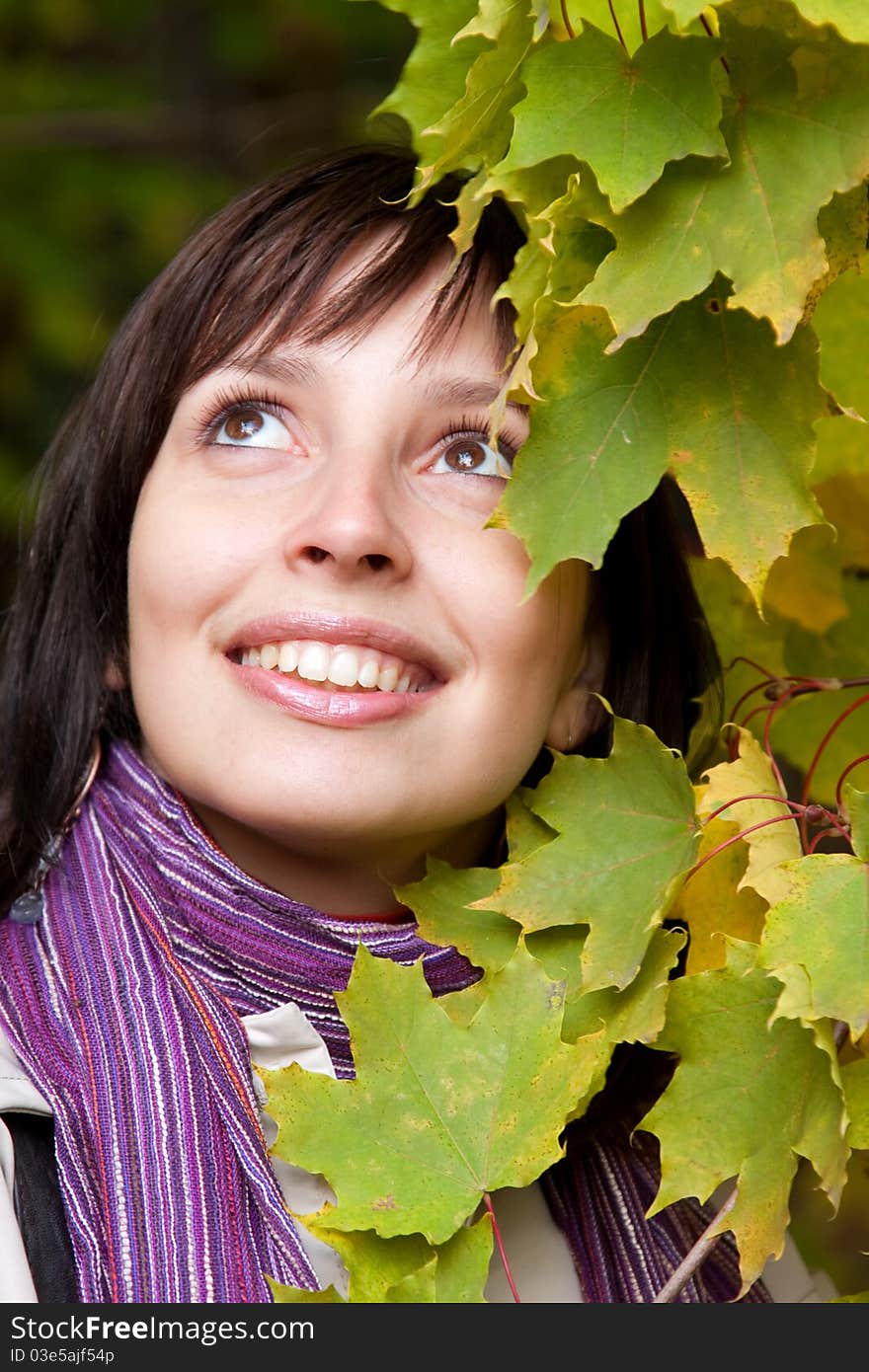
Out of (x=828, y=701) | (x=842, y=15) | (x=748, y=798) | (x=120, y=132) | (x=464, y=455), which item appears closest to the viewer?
(x=842, y=15)

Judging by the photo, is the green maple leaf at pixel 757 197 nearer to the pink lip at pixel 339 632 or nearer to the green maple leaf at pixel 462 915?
the pink lip at pixel 339 632

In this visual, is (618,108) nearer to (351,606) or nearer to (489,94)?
(489,94)

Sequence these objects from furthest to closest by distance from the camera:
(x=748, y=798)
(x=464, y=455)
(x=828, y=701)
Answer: (x=828, y=701) < (x=464, y=455) < (x=748, y=798)

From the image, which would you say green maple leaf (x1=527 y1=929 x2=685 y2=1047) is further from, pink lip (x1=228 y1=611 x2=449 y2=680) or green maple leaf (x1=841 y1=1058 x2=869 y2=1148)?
pink lip (x1=228 y1=611 x2=449 y2=680)

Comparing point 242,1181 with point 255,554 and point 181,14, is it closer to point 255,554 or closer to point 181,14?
point 255,554

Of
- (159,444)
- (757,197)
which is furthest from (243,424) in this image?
(757,197)

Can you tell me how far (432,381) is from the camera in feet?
5.01

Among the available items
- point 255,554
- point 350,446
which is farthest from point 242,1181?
point 350,446

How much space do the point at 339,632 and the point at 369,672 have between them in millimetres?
48

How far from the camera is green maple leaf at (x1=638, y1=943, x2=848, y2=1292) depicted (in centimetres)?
125

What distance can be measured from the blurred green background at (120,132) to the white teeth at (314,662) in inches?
88.2

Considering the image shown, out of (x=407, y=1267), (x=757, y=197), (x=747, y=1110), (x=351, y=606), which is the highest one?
(x=757, y=197)

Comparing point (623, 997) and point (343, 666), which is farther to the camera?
point (343, 666)

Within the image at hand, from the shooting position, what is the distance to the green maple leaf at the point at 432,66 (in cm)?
146
